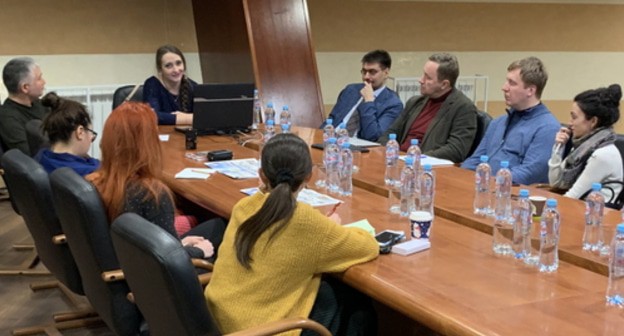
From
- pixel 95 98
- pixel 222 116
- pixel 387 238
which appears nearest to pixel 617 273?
pixel 387 238

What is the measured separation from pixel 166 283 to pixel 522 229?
1052 millimetres

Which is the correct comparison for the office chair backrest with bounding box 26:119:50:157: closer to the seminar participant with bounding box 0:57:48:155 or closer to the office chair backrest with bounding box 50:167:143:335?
the seminar participant with bounding box 0:57:48:155

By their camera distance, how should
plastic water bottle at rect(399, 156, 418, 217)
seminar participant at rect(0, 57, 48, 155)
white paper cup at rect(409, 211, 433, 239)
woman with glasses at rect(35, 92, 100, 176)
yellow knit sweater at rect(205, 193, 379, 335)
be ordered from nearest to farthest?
yellow knit sweater at rect(205, 193, 379, 335)
white paper cup at rect(409, 211, 433, 239)
plastic water bottle at rect(399, 156, 418, 217)
woman with glasses at rect(35, 92, 100, 176)
seminar participant at rect(0, 57, 48, 155)

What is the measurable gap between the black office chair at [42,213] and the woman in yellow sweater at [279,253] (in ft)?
2.88

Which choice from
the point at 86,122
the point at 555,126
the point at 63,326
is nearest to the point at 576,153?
the point at 555,126

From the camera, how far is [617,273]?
1.83 meters

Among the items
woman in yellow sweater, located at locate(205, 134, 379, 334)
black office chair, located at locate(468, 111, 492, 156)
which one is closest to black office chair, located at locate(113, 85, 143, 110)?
black office chair, located at locate(468, 111, 492, 156)

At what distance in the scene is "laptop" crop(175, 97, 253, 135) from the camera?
4.23 metres

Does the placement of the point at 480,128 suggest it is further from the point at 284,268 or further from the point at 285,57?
the point at 284,268

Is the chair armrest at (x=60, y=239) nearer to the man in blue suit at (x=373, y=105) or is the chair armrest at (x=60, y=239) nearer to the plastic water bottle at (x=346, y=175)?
the plastic water bottle at (x=346, y=175)

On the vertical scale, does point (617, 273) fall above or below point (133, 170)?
below

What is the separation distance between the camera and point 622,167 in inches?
129

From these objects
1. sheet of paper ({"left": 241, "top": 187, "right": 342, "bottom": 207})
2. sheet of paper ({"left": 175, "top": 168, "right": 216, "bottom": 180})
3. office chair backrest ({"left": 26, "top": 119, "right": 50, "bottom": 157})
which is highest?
office chair backrest ({"left": 26, "top": 119, "right": 50, "bottom": 157})

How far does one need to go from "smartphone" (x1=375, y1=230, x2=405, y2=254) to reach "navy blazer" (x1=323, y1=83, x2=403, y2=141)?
7.93ft
